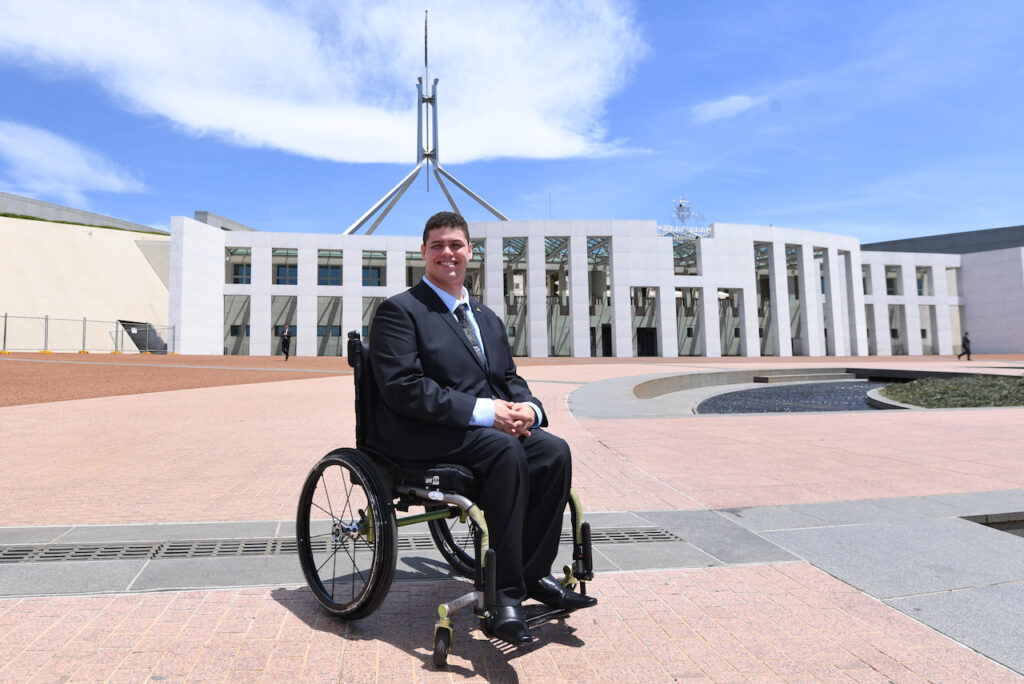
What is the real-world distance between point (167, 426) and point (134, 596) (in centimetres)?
600

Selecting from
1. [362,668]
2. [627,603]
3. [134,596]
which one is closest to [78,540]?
[134,596]

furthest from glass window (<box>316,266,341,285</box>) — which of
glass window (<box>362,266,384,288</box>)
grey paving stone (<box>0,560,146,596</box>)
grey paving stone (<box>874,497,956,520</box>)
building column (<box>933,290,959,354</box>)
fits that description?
building column (<box>933,290,959,354</box>)

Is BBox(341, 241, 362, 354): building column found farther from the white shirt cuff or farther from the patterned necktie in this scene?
the white shirt cuff

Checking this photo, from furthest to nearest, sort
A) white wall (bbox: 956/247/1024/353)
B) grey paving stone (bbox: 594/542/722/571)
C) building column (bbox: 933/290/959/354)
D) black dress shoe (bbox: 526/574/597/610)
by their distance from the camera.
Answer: building column (bbox: 933/290/959/354) < white wall (bbox: 956/247/1024/353) < grey paving stone (bbox: 594/542/722/571) < black dress shoe (bbox: 526/574/597/610)

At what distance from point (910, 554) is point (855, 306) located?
48.3 meters

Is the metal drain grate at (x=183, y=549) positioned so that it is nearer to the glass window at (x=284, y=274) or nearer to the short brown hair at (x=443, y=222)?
the short brown hair at (x=443, y=222)

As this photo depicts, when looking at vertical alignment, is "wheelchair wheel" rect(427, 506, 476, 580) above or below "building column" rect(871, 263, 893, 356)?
below

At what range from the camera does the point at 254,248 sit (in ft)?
125

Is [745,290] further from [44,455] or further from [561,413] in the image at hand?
[44,455]

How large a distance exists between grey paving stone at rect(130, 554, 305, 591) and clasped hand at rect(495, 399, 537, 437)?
4.24 feet

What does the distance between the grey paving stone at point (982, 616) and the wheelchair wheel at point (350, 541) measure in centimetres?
206

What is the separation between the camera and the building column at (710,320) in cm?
3969

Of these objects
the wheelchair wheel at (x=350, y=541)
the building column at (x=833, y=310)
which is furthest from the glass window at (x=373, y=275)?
the wheelchair wheel at (x=350, y=541)

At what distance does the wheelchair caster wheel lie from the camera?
1.92 meters
